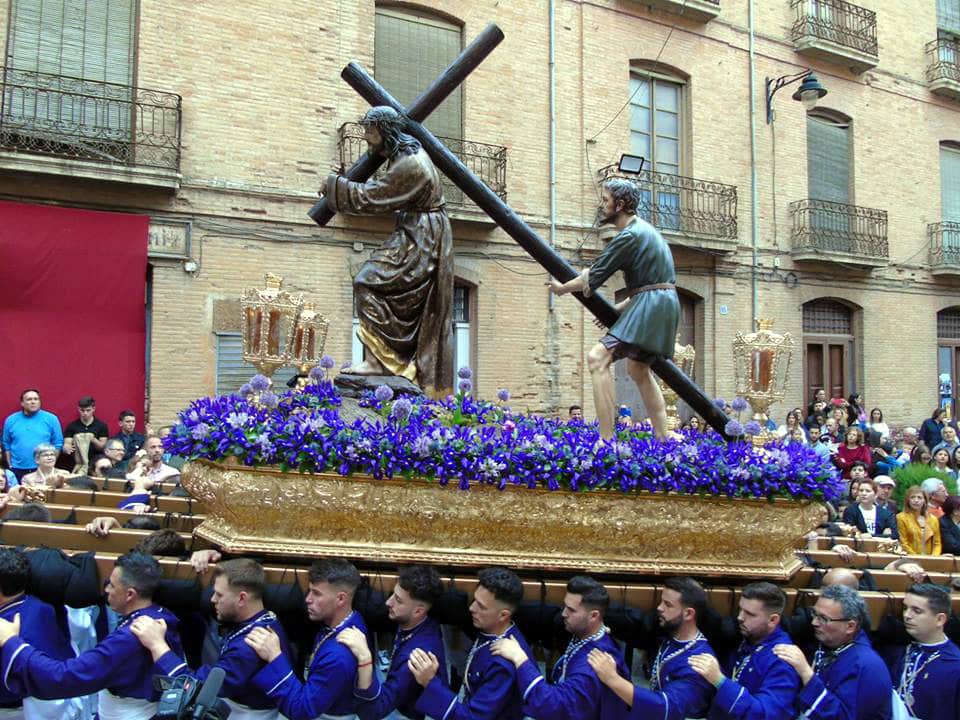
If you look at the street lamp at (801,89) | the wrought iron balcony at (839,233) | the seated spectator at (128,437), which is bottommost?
the seated spectator at (128,437)

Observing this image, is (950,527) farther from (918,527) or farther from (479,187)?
(479,187)

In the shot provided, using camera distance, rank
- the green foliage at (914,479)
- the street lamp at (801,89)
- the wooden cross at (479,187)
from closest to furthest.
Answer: the wooden cross at (479,187), the green foliage at (914,479), the street lamp at (801,89)

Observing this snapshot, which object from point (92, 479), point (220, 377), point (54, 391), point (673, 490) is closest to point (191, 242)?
point (220, 377)

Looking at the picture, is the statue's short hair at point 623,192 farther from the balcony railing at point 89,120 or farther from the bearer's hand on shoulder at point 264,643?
the balcony railing at point 89,120

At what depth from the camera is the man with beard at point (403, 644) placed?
354 cm

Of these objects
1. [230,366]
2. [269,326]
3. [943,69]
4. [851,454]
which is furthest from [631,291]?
[943,69]

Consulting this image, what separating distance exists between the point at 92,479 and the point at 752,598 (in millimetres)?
5153

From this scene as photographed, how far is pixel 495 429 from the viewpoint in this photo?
433cm

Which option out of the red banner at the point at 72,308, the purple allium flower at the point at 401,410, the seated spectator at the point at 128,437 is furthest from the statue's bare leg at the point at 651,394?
the red banner at the point at 72,308

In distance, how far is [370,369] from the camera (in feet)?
16.9

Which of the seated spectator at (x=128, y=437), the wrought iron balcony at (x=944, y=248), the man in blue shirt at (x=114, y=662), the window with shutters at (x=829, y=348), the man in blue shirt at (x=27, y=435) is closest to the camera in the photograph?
the man in blue shirt at (x=114, y=662)

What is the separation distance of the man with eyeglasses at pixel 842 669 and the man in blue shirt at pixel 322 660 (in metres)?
1.92

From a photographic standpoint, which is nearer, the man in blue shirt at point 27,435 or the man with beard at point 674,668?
the man with beard at point 674,668

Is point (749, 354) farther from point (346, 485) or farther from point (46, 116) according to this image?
point (46, 116)
